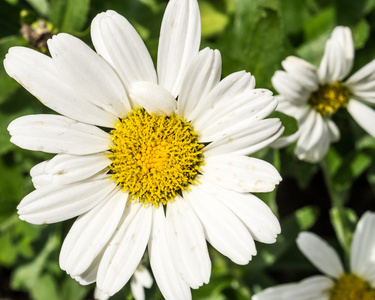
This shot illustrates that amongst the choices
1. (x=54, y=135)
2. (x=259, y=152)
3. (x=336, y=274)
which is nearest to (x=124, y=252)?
(x=54, y=135)

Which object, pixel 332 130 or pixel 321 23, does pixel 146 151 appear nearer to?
pixel 332 130

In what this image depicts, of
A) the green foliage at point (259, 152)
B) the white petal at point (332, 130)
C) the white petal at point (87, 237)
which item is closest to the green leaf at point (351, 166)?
the green foliage at point (259, 152)

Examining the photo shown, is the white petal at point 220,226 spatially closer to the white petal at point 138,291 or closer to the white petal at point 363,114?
the white petal at point 138,291

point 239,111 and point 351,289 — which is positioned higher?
point 239,111

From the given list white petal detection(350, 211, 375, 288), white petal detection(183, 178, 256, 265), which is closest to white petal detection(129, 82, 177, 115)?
white petal detection(183, 178, 256, 265)

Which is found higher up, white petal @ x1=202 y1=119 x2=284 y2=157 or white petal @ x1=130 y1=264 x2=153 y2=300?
white petal @ x1=202 y1=119 x2=284 y2=157

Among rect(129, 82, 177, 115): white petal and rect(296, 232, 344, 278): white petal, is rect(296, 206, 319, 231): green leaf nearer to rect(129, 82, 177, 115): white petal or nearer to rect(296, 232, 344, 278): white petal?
rect(296, 232, 344, 278): white petal
